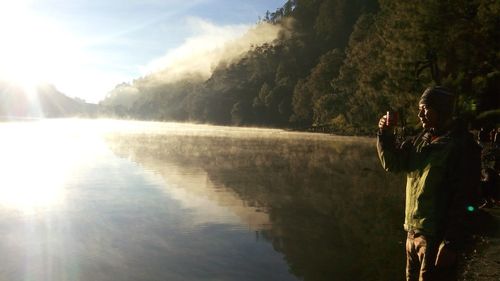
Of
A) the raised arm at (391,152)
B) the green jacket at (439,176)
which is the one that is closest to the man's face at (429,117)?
the green jacket at (439,176)

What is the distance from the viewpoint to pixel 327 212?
13031mm

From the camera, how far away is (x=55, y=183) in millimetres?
17609

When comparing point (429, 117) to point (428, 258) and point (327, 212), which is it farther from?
point (327, 212)

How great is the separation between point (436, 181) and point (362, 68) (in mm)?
60007

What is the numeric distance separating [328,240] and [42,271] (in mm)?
5567

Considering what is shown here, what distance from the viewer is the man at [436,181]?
157 inches

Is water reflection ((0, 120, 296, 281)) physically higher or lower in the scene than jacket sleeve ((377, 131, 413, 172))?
lower

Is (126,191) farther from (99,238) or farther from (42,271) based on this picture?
(42,271)

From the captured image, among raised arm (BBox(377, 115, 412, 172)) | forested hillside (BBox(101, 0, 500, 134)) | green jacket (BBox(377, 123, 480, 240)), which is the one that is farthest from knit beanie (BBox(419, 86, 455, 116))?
forested hillside (BBox(101, 0, 500, 134))

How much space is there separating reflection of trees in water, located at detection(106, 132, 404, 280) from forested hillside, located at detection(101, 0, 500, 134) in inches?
212

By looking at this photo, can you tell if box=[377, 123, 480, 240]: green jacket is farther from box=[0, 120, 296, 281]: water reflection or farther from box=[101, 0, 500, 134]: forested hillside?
box=[101, 0, 500, 134]: forested hillside

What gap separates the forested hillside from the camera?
1307 inches

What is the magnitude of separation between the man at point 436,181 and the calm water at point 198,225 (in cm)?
329

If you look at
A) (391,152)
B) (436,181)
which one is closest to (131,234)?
(391,152)
